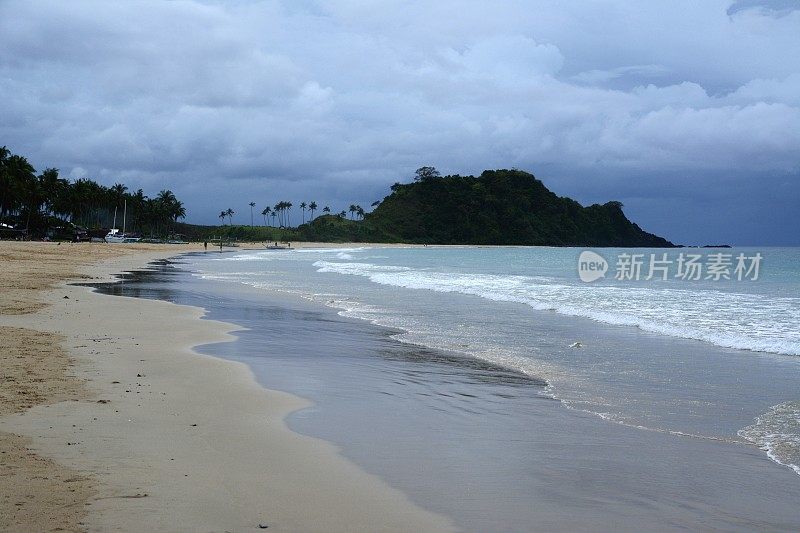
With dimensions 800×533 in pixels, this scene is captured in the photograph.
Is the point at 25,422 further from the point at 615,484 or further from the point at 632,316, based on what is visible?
the point at 632,316

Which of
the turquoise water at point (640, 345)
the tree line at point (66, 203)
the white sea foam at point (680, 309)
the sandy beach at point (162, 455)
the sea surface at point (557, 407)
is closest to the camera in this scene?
the sandy beach at point (162, 455)

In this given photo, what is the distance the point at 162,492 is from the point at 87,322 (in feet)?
33.4

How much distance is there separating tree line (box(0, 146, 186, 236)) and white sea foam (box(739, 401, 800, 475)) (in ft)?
293

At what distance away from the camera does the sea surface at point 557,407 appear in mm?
4969

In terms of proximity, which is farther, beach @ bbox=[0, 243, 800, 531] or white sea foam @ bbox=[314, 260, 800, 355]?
white sea foam @ bbox=[314, 260, 800, 355]

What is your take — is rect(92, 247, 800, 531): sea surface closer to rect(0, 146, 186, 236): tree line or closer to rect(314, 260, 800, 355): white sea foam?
rect(314, 260, 800, 355): white sea foam

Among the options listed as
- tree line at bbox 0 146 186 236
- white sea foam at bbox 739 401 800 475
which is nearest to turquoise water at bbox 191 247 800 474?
white sea foam at bbox 739 401 800 475

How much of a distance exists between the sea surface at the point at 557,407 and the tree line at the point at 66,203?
265 ft

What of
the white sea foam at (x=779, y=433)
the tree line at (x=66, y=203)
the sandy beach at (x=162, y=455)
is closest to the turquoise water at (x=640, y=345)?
the white sea foam at (x=779, y=433)

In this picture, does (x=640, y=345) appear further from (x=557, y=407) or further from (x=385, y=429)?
(x=385, y=429)

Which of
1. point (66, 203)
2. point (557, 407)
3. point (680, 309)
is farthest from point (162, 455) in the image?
point (66, 203)

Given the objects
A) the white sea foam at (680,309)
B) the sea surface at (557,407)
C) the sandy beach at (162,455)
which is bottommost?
the sandy beach at (162,455)

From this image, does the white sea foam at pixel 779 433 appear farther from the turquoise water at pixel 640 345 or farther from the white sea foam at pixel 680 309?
the white sea foam at pixel 680 309

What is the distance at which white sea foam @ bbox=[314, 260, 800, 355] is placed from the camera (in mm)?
14250
